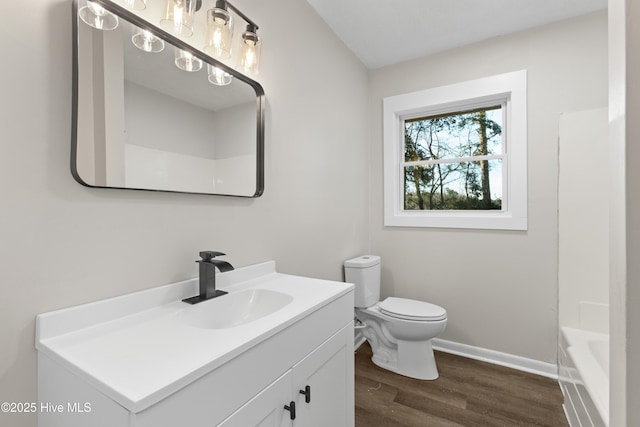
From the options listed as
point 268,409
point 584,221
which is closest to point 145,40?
point 268,409

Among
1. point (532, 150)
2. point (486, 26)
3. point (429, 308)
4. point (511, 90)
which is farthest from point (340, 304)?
point (486, 26)

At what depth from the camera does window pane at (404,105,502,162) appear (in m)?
2.27

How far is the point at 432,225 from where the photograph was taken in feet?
7.73

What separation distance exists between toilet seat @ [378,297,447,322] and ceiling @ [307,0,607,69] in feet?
6.46

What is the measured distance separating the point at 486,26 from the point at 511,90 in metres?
0.48

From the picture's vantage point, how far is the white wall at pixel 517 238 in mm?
1922

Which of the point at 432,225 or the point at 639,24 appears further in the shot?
the point at 432,225

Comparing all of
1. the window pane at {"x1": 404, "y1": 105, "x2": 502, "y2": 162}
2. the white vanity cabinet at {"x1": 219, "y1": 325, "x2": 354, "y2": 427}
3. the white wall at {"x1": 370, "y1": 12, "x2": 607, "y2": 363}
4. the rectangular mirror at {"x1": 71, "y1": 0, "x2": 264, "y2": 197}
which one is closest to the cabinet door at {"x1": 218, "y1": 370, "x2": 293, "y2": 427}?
the white vanity cabinet at {"x1": 219, "y1": 325, "x2": 354, "y2": 427}

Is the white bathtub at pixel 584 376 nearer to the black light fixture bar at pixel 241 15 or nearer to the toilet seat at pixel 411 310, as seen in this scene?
the toilet seat at pixel 411 310

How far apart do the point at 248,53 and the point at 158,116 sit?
1.70 feet

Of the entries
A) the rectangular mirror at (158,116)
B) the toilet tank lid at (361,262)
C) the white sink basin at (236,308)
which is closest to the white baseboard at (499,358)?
the toilet tank lid at (361,262)

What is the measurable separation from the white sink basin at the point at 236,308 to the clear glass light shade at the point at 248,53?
99cm

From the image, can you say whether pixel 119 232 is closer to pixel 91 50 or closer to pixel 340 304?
pixel 91 50

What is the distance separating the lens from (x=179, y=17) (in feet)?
3.32
